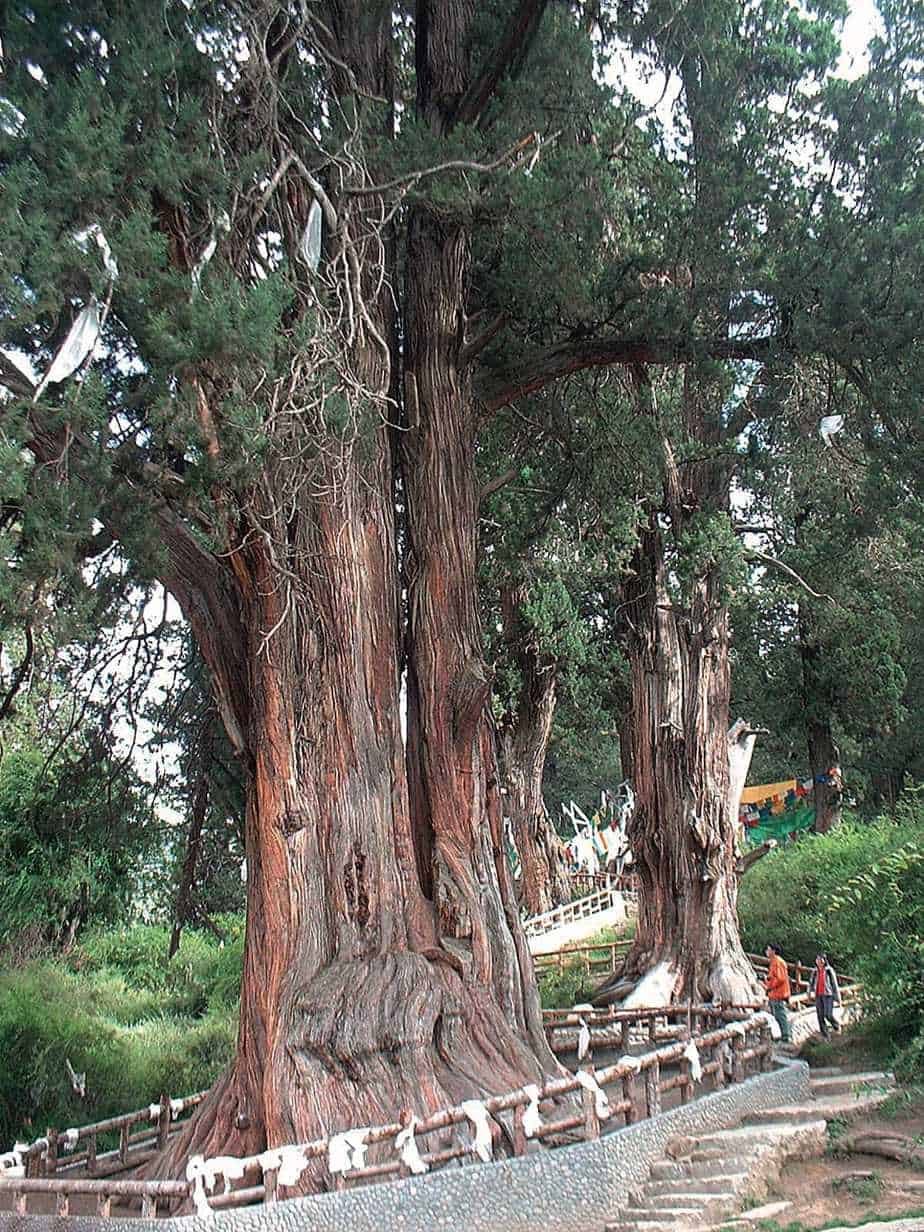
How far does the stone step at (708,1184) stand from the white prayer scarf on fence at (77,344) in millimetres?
6827

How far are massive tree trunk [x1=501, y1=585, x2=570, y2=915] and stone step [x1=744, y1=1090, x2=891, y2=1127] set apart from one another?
912 centimetres

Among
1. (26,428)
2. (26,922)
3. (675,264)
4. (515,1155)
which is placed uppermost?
(675,264)

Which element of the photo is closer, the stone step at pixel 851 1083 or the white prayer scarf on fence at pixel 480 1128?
the white prayer scarf on fence at pixel 480 1128

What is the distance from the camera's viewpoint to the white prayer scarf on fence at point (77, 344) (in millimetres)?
6656

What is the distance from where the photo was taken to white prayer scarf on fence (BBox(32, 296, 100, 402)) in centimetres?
666

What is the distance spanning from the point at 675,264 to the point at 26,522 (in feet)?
19.3

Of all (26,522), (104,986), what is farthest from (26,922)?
(26,522)

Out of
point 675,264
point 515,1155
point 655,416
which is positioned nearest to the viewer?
point 515,1155

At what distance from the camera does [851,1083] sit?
10.8 metres

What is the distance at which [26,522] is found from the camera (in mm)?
6777

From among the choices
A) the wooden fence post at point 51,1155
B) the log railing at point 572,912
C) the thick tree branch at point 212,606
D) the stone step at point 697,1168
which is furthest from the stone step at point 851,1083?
the log railing at point 572,912

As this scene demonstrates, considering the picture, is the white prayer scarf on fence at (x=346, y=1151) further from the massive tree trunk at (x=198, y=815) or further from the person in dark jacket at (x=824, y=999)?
the person in dark jacket at (x=824, y=999)

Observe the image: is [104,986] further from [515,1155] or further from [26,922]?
[515,1155]

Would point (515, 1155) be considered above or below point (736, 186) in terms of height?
below
